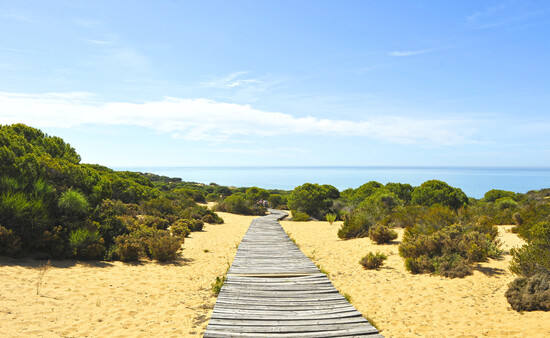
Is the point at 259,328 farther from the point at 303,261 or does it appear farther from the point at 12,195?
the point at 12,195

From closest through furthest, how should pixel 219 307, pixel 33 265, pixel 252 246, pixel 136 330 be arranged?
pixel 136 330 → pixel 219 307 → pixel 33 265 → pixel 252 246

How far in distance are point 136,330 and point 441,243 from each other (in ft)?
29.1

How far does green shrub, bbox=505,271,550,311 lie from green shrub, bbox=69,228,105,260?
1084cm

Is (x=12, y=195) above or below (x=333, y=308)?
above

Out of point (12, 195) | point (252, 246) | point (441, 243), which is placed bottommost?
point (252, 246)

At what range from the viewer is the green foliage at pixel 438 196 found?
22.5m

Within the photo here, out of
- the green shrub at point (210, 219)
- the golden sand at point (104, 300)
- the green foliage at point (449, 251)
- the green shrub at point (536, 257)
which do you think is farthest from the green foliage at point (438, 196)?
the golden sand at point (104, 300)

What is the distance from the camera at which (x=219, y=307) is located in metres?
5.87

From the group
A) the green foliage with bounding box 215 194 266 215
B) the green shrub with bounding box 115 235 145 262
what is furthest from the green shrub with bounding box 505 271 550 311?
the green foliage with bounding box 215 194 266 215

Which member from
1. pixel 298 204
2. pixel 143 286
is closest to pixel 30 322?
pixel 143 286

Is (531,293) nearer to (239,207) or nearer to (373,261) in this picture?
(373,261)

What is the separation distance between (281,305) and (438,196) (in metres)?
20.8

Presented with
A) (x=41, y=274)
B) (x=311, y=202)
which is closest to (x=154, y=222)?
(x=41, y=274)

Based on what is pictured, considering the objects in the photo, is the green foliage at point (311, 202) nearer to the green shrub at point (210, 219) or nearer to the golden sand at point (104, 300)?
the green shrub at point (210, 219)
